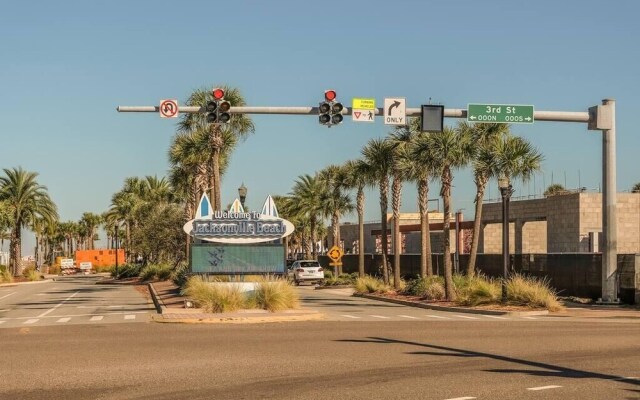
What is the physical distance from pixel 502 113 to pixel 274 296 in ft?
30.9

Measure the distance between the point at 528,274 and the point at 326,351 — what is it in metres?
25.9

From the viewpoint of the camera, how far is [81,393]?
36.6 feet

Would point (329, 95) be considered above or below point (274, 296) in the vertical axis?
above

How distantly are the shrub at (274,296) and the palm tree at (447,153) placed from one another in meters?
8.35

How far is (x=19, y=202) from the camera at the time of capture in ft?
269

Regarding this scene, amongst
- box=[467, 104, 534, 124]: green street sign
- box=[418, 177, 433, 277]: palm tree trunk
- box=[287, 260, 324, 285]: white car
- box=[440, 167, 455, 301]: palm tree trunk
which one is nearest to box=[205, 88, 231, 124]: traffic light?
box=[467, 104, 534, 124]: green street sign

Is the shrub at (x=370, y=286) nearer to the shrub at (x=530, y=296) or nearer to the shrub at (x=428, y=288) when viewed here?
the shrub at (x=428, y=288)

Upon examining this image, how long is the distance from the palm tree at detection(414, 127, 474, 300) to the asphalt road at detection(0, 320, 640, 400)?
521 inches

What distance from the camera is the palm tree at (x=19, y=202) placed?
8150 centimetres

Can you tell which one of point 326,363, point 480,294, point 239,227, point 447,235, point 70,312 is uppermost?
point 239,227

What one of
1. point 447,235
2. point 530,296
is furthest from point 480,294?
point 447,235

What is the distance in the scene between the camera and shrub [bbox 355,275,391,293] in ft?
140

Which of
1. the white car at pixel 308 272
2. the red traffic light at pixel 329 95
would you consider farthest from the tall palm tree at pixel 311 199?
the red traffic light at pixel 329 95

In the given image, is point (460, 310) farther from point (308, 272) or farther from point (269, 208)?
point (308, 272)
